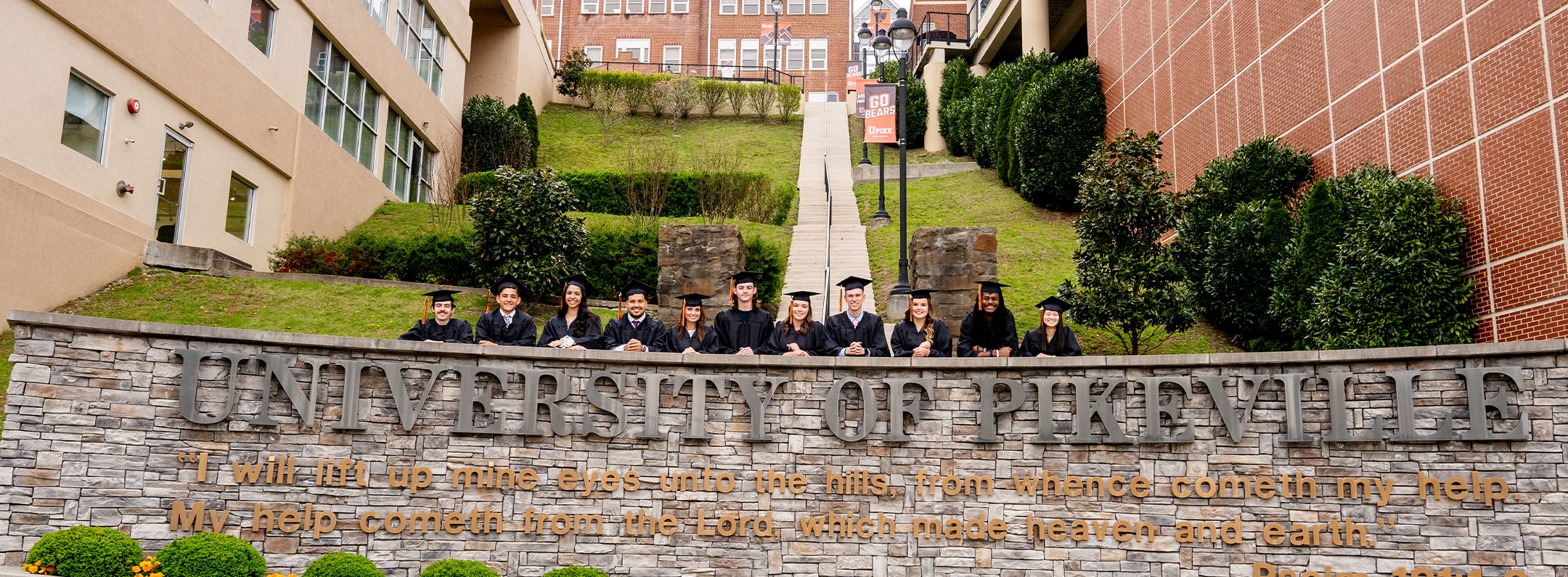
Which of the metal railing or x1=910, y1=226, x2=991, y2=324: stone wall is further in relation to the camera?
the metal railing

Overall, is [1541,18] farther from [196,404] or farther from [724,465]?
[196,404]

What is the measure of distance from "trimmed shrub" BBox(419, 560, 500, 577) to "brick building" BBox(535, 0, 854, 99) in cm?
4518

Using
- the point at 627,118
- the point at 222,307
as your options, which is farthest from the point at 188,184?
the point at 627,118

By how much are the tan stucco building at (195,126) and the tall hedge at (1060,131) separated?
12659 millimetres

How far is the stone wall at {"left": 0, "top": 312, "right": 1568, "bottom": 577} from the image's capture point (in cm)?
A: 770

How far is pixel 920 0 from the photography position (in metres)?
40.3

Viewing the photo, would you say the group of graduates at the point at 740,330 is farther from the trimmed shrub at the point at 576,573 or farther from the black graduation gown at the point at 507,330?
the trimmed shrub at the point at 576,573

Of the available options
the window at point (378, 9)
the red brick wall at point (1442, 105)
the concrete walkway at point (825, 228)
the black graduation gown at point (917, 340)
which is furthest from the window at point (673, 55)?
the black graduation gown at point (917, 340)

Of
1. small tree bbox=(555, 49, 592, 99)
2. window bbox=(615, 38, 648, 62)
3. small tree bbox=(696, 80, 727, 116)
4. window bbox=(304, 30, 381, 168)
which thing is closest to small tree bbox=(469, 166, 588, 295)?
window bbox=(304, 30, 381, 168)

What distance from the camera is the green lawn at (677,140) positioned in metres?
31.1

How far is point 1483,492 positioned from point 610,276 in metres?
11.9

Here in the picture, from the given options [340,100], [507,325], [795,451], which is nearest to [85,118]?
[340,100]

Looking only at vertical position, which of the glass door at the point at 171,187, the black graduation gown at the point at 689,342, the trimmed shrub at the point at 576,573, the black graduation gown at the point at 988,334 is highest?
the glass door at the point at 171,187

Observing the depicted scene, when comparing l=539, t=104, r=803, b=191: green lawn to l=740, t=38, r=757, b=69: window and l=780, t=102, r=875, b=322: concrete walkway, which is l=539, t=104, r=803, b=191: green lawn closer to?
l=780, t=102, r=875, b=322: concrete walkway
